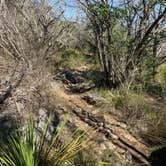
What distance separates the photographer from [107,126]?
898cm

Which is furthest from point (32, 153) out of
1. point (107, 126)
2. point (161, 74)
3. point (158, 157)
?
point (161, 74)

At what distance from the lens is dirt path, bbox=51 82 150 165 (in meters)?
8.14

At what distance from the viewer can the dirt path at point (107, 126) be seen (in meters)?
8.14

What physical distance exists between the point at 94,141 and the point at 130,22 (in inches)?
139

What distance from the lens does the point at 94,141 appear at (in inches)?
320

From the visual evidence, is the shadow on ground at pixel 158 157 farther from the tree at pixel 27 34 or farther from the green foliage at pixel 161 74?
the green foliage at pixel 161 74

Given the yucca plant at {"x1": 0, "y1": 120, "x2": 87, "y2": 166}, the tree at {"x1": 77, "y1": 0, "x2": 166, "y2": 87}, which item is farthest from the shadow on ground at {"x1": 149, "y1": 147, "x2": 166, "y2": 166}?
the tree at {"x1": 77, "y1": 0, "x2": 166, "y2": 87}

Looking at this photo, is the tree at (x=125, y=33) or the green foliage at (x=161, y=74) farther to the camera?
the green foliage at (x=161, y=74)

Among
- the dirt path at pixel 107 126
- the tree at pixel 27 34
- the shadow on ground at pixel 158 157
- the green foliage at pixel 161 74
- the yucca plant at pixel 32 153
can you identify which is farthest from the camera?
the green foliage at pixel 161 74

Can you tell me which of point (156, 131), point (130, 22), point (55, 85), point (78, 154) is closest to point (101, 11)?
point (130, 22)

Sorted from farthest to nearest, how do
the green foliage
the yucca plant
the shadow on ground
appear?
the green foliage → the shadow on ground → the yucca plant

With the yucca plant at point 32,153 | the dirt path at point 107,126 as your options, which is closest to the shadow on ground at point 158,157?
the dirt path at point 107,126

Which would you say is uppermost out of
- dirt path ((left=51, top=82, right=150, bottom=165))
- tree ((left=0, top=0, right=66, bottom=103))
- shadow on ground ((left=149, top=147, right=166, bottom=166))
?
tree ((left=0, top=0, right=66, bottom=103))

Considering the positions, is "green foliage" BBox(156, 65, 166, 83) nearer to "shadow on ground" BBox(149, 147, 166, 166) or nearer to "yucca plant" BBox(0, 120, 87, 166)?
"shadow on ground" BBox(149, 147, 166, 166)
